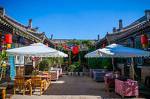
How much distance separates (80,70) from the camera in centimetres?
2403

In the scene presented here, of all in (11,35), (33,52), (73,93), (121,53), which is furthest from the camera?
(11,35)

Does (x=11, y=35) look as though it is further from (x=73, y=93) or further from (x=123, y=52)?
(x=123, y=52)

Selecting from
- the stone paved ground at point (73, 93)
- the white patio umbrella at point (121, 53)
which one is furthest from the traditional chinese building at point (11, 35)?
the white patio umbrella at point (121, 53)

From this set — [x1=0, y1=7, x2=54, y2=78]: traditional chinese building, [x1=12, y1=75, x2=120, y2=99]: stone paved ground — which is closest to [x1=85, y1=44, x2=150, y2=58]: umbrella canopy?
[x1=12, y1=75, x2=120, y2=99]: stone paved ground

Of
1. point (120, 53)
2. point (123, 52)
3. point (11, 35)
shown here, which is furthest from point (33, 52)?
point (123, 52)

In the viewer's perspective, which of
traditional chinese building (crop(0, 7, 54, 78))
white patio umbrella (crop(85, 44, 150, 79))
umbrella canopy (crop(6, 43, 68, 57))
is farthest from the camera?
traditional chinese building (crop(0, 7, 54, 78))

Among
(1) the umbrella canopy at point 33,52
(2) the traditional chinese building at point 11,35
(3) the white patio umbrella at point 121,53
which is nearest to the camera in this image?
(3) the white patio umbrella at point 121,53

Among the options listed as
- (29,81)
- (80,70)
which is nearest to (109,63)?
(80,70)

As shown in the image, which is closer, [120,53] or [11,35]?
[120,53]

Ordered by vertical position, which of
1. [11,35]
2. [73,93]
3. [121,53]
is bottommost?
[73,93]

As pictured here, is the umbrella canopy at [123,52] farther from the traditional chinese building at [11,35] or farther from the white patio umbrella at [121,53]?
the traditional chinese building at [11,35]

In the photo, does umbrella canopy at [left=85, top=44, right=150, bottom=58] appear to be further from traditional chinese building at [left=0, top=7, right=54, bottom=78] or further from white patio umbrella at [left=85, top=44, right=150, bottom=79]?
traditional chinese building at [left=0, top=7, right=54, bottom=78]

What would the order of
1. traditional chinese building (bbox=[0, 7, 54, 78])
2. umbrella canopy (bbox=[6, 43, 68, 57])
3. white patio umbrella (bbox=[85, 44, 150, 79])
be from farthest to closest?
traditional chinese building (bbox=[0, 7, 54, 78])
umbrella canopy (bbox=[6, 43, 68, 57])
white patio umbrella (bbox=[85, 44, 150, 79])

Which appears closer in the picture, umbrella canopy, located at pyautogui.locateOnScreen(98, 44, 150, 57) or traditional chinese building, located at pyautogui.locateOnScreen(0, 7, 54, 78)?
umbrella canopy, located at pyautogui.locateOnScreen(98, 44, 150, 57)
